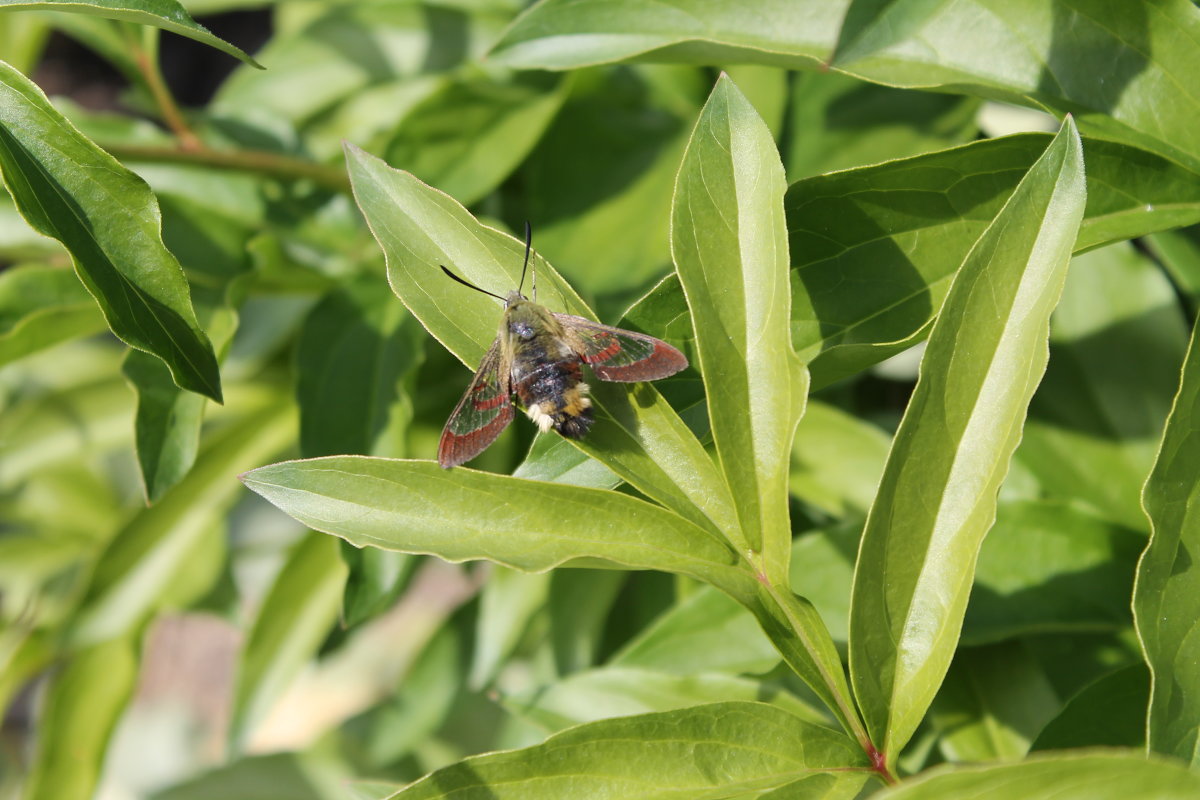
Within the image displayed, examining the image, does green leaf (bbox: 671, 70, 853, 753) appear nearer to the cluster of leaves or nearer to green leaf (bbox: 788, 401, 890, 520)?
the cluster of leaves

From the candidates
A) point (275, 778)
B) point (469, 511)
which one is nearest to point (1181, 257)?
point (469, 511)

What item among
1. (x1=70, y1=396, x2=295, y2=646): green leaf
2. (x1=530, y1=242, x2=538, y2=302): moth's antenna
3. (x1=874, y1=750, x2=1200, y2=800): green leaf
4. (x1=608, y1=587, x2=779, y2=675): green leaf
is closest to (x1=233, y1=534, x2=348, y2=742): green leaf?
(x1=70, y1=396, x2=295, y2=646): green leaf

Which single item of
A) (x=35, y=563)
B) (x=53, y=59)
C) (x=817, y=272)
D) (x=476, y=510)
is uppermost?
(x=817, y=272)

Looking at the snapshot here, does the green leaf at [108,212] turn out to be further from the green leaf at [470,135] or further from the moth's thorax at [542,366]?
the green leaf at [470,135]

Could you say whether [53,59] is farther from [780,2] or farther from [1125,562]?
[1125,562]

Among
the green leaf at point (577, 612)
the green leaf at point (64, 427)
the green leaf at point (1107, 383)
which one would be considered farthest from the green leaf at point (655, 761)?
the green leaf at point (64, 427)

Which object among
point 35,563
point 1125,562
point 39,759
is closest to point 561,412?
point 1125,562

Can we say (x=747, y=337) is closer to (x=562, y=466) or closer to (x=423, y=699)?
(x=562, y=466)
